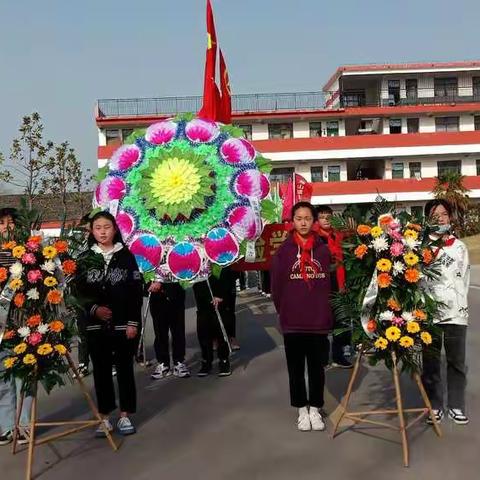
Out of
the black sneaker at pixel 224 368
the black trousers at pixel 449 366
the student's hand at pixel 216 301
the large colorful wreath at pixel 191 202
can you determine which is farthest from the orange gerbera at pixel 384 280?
the black sneaker at pixel 224 368

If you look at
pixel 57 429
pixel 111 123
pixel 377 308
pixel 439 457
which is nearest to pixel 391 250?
pixel 377 308

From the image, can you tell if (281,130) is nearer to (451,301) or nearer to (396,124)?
(396,124)

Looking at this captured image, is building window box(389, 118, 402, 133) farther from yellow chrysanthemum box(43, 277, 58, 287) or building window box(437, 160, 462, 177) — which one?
yellow chrysanthemum box(43, 277, 58, 287)

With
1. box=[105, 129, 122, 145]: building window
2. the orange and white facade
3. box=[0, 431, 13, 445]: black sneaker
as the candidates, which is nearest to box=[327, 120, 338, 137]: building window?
the orange and white facade

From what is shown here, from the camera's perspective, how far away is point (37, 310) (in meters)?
4.17

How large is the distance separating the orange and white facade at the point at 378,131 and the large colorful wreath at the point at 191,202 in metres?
33.7

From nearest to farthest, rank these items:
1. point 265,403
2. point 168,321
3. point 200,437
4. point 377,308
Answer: point 377,308 → point 200,437 → point 265,403 → point 168,321

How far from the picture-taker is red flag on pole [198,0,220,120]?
7.25 m

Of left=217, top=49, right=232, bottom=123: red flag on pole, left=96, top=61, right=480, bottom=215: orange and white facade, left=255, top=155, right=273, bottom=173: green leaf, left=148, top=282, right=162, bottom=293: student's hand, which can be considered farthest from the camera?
left=96, top=61, right=480, bottom=215: orange and white facade

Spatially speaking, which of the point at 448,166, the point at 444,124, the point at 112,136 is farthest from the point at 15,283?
the point at 444,124

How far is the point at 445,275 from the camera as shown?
4.50 m

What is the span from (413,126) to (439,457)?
135ft

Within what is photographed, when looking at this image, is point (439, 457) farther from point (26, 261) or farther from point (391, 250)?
point (26, 261)

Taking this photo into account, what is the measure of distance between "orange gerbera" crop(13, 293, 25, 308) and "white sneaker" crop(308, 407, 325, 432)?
230 cm
